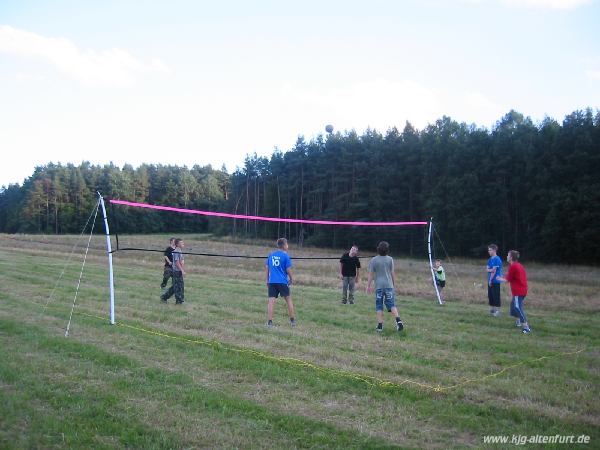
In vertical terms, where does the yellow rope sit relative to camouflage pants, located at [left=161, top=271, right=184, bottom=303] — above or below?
below

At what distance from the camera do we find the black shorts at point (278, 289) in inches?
378

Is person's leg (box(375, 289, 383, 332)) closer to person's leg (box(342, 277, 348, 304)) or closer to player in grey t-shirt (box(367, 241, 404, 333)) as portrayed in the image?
player in grey t-shirt (box(367, 241, 404, 333))

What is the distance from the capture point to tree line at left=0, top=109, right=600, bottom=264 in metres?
37.3

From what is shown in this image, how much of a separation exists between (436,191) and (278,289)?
127 feet

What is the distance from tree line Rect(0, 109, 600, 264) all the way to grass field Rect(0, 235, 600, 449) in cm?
1783

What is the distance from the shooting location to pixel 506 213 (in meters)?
41.8

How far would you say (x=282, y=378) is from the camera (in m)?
6.17

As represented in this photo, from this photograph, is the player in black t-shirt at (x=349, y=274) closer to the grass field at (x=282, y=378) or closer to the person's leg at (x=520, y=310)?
the grass field at (x=282, y=378)

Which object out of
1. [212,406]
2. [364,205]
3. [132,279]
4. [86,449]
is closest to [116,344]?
[212,406]

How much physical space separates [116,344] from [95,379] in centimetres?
181

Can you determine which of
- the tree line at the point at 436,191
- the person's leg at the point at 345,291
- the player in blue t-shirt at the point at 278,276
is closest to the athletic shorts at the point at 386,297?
the player in blue t-shirt at the point at 278,276

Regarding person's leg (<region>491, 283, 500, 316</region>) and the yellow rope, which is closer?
the yellow rope

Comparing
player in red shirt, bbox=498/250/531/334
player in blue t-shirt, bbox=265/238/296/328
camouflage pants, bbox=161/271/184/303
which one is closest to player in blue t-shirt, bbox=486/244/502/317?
player in red shirt, bbox=498/250/531/334

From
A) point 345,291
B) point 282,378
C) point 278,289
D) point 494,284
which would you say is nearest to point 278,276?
point 278,289
